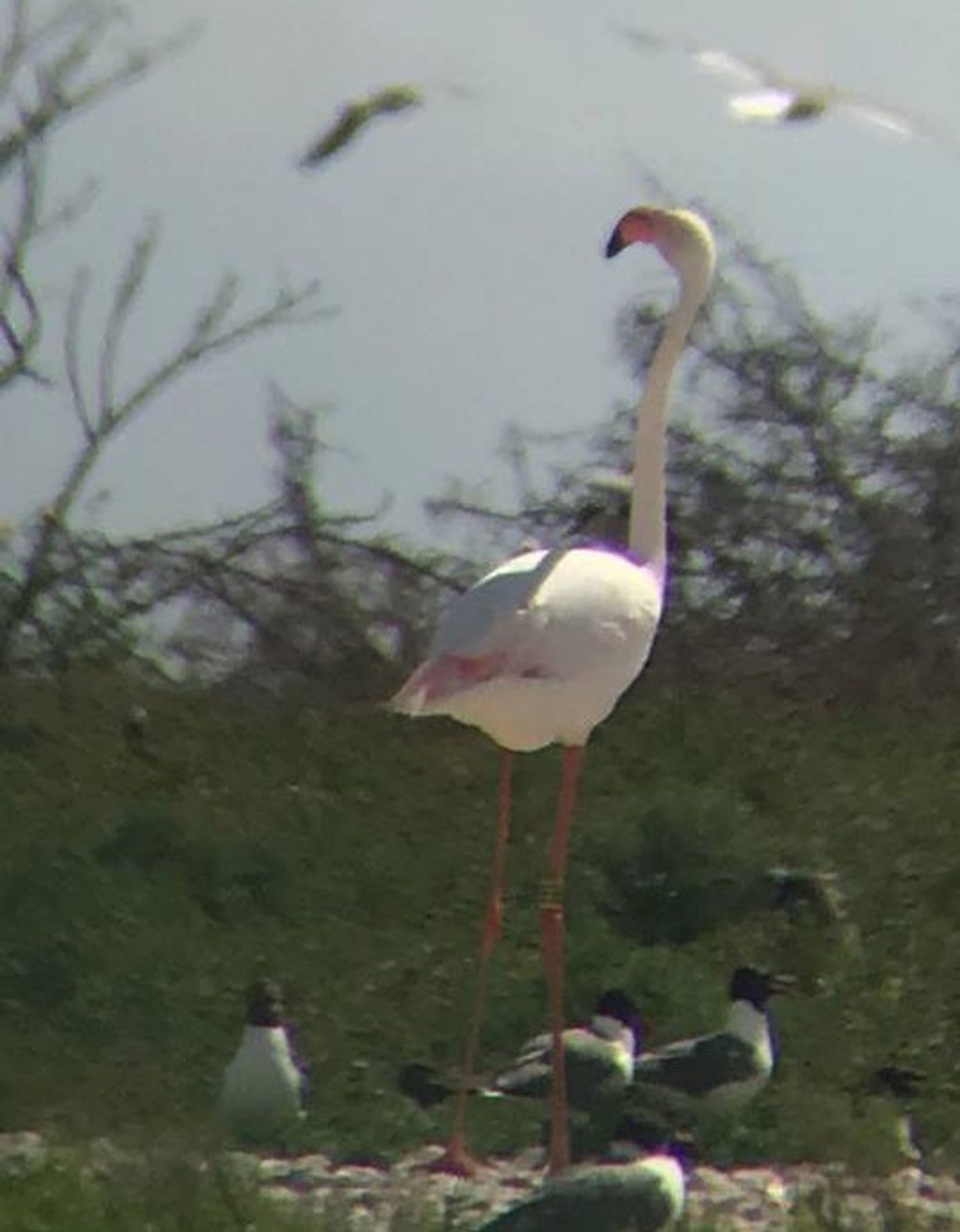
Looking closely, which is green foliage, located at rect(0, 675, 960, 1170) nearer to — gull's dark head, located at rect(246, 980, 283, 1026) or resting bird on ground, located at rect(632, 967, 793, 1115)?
resting bird on ground, located at rect(632, 967, 793, 1115)

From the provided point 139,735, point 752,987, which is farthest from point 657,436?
point 139,735

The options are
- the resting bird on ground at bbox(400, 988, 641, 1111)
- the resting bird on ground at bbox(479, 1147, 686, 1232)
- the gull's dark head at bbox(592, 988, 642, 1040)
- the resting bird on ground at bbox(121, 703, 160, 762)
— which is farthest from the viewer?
the resting bird on ground at bbox(121, 703, 160, 762)

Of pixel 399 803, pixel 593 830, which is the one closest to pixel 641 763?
pixel 399 803

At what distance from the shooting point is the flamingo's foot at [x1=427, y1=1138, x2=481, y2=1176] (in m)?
8.73

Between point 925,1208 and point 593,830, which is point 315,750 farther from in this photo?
point 925,1208

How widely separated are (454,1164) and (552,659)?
1.29 meters

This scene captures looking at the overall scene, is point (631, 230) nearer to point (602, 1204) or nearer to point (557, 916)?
point (557, 916)

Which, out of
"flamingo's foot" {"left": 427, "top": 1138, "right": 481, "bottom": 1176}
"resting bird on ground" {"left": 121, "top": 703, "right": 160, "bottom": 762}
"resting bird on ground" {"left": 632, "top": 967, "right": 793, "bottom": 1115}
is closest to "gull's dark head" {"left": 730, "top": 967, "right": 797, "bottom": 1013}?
"resting bird on ground" {"left": 632, "top": 967, "right": 793, "bottom": 1115}

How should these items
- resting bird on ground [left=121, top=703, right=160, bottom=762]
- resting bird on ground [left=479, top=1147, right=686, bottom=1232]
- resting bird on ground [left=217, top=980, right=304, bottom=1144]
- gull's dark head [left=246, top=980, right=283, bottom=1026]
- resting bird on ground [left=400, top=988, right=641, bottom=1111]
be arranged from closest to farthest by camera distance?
resting bird on ground [left=479, top=1147, right=686, bottom=1232] → resting bird on ground [left=400, top=988, right=641, bottom=1111] → resting bird on ground [left=217, top=980, right=304, bottom=1144] → gull's dark head [left=246, top=980, right=283, bottom=1026] → resting bird on ground [left=121, top=703, right=160, bottom=762]

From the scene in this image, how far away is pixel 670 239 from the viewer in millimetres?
9938

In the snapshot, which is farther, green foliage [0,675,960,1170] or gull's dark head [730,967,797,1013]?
green foliage [0,675,960,1170]

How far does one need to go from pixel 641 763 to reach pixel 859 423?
3514 millimetres

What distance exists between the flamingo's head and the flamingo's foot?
8.52ft

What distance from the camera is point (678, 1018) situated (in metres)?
10.5
